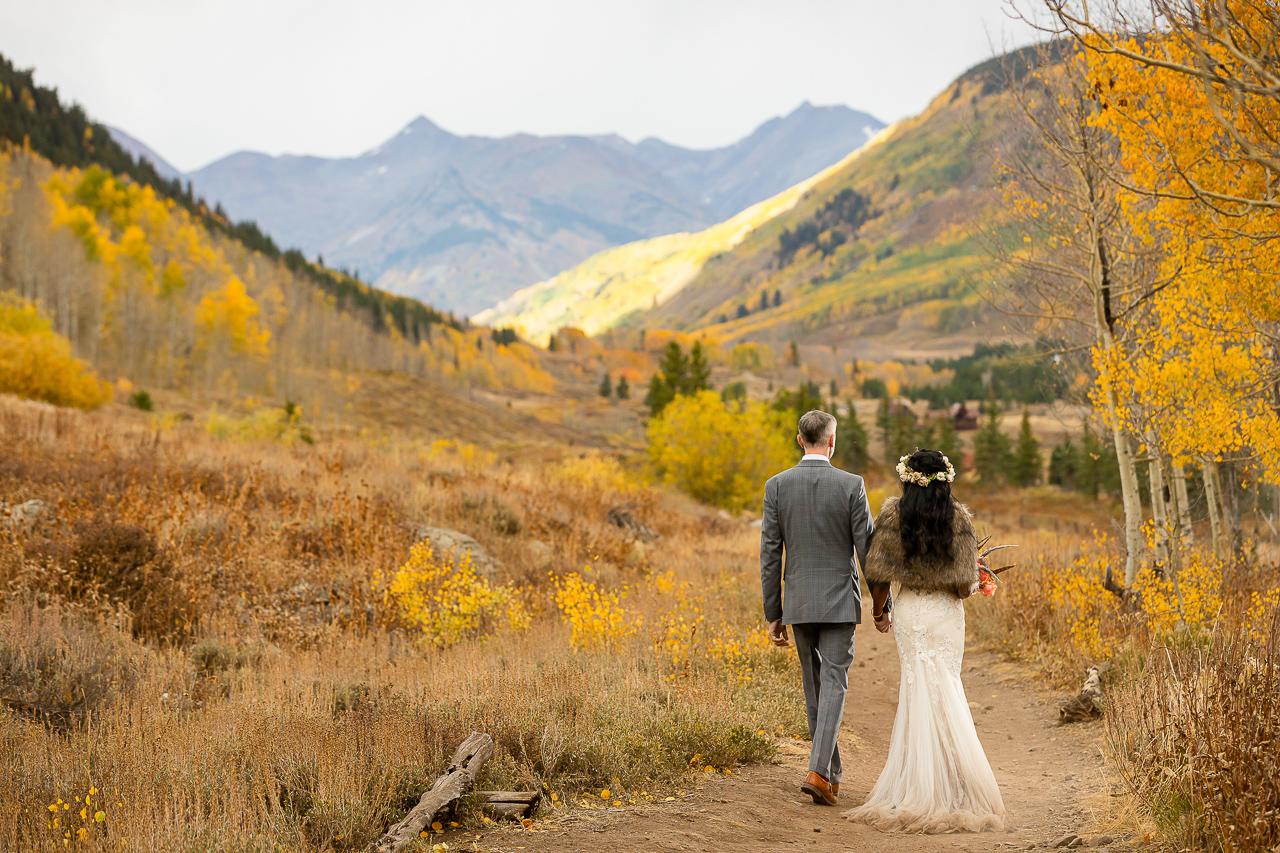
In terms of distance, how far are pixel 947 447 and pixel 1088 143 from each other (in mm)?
70948

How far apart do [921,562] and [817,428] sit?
41.2 inches

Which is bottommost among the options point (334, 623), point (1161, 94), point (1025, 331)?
point (334, 623)

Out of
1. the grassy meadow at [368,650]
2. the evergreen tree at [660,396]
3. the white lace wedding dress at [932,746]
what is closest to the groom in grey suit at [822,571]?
the white lace wedding dress at [932,746]

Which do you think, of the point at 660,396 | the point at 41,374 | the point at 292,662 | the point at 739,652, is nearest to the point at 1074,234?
the point at 739,652

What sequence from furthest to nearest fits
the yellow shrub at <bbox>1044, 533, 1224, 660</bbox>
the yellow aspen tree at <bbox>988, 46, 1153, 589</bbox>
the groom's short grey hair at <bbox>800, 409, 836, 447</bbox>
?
the yellow aspen tree at <bbox>988, 46, 1153, 589</bbox>, the yellow shrub at <bbox>1044, 533, 1224, 660</bbox>, the groom's short grey hair at <bbox>800, 409, 836, 447</bbox>

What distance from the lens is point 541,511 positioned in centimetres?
1508

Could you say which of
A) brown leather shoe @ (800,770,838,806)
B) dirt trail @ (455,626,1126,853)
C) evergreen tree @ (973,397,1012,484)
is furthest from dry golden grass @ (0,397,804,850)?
evergreen tree @ (973,397,1012,484)

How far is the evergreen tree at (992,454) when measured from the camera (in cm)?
7656

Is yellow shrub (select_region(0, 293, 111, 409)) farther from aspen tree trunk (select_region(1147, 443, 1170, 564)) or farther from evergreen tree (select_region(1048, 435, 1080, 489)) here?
evergreen tree (select_region(1048, 435, 1080, 489))

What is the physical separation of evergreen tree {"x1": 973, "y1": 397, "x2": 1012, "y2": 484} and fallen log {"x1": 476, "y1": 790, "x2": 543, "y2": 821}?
79.8 metres

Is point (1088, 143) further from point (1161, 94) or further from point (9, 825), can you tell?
Result: point (9, 825)

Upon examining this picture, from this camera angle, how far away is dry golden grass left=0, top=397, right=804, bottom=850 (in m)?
4.07

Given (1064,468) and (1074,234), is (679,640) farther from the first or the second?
(1064,468)

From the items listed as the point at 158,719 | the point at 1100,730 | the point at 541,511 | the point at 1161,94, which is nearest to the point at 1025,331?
the point at 1161,94
